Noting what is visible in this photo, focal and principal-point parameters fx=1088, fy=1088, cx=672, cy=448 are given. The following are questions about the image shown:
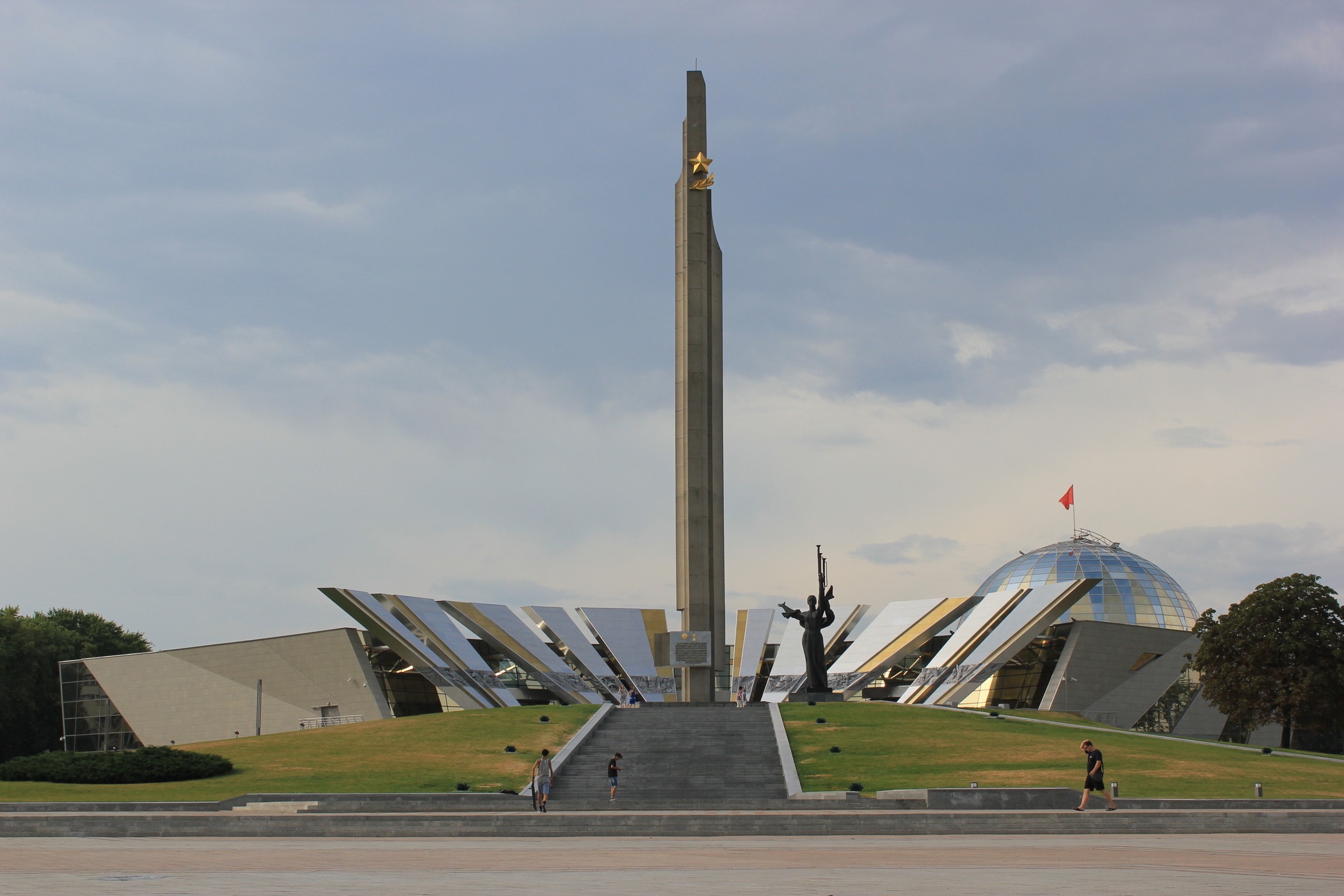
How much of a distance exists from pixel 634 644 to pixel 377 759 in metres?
17.3

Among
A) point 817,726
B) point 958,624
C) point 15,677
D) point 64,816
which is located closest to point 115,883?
point 64,816

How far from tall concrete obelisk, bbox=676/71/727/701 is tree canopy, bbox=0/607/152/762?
A: 23694mm

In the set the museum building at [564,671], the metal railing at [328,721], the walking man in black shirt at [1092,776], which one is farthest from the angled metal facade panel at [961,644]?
the walking man in black shirt at [1092,776]

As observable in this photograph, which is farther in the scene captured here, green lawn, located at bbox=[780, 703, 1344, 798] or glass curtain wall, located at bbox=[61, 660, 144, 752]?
glass curtain wall, located at bbox=[61, 660, 144, 752]

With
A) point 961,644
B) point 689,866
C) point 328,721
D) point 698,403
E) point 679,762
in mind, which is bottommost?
point 328,721

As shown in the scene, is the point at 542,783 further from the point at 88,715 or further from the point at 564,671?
the point at 88,715

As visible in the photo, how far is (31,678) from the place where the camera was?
3978 cm

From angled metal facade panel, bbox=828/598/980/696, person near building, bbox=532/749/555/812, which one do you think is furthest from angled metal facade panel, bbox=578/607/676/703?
person near building, bbox=532/749/555/812

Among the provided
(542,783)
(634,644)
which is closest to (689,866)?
(542,783)

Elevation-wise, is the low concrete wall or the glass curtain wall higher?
the low concrete wall

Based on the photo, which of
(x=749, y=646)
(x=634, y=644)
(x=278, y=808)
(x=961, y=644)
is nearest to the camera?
(x=278, y=808)

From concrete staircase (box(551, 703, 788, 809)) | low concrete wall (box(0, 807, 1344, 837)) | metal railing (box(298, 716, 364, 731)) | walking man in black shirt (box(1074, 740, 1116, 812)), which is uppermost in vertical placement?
walking man in black shirt (box(1074, 740, 1116, 812))

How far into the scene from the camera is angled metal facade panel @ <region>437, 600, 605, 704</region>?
121 ft

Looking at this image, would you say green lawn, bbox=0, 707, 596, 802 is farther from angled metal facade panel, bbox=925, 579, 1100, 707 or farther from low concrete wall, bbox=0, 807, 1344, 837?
angled metal facade panel, bbox=925, 579, 1100, 707
